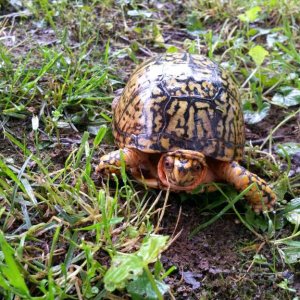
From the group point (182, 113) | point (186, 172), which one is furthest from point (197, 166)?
point (182, 113)

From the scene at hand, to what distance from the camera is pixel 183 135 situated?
1713 millimetres

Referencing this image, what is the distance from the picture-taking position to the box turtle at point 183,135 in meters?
1.70

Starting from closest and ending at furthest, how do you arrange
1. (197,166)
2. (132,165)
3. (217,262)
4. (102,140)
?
(217,262) → (197,166) → (132,165) → (102,140)

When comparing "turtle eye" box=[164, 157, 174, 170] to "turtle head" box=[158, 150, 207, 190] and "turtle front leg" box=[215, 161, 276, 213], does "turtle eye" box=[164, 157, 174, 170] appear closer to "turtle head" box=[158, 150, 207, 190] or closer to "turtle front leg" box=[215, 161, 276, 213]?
"turtle head" box=[158, 150, 207, 190]

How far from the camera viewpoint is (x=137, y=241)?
4.84 ft

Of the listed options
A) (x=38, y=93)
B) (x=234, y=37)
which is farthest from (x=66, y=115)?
(x=234, y=37)

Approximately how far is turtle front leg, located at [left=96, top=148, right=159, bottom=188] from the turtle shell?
49 mm

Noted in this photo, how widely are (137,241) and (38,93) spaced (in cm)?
97

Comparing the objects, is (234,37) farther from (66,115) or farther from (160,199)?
(160,199)

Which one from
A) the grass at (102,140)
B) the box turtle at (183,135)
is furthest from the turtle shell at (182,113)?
the grass at (102,140)

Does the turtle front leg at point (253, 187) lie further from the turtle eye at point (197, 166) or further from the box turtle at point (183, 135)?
the turtle eye at point (197, 166)

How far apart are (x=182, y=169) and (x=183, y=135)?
0.15 m

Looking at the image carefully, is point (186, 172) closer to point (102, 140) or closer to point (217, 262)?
point (217, 262)

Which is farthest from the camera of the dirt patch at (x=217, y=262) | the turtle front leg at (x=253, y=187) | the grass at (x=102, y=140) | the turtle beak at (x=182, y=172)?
the turtle front leg at (x=253, y=187)
